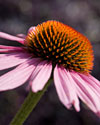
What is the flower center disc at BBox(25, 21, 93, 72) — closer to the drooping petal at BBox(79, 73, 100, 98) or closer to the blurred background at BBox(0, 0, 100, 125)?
the drooping petal at BBox(79, 73, 100, 98)

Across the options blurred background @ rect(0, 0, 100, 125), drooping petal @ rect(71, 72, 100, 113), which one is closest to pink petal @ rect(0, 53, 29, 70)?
drooping petal @ rect(71, 72, 100, 113)

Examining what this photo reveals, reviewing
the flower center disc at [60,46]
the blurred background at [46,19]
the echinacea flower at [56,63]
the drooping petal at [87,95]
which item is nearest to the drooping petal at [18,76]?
the echinacea flower at [56,63]

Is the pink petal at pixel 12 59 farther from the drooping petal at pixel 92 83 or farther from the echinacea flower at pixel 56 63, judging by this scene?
the drooping petal at pixel 92 83

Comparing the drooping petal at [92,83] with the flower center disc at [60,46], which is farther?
the flower center disc at [60,46]

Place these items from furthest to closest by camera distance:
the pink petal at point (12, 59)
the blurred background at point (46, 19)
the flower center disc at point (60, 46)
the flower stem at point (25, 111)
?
the blurred background at point (46, 19) → the flower center disc at point (60, 46) → the pink petal at point (12, 59) → the flower stem at point (25, 111)

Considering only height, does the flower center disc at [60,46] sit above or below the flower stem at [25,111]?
above

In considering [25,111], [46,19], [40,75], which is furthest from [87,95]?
[46,19]

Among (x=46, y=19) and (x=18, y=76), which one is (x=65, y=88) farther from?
(x=46, y=19)
